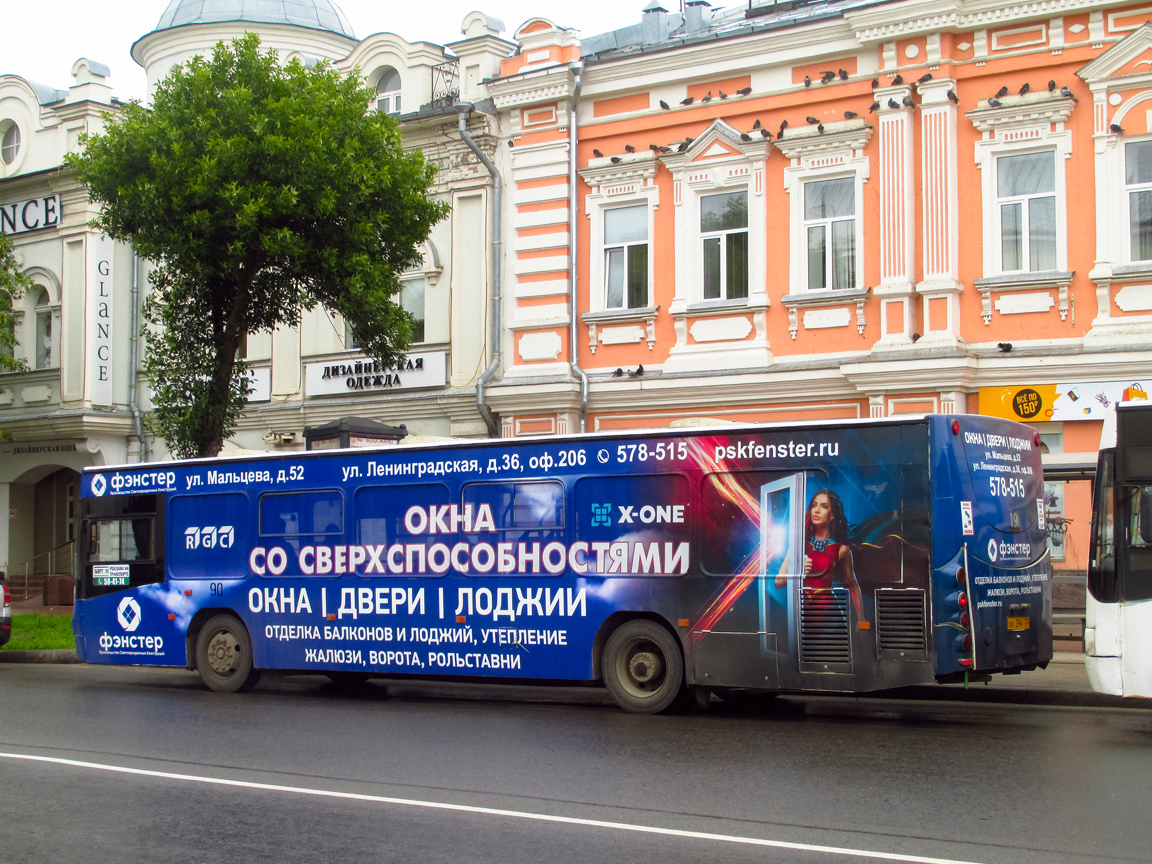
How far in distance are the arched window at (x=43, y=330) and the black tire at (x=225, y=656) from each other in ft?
50.6

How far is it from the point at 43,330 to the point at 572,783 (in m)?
23.7

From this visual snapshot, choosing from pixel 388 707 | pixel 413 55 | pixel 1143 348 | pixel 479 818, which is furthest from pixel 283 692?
A: pixel 413 55

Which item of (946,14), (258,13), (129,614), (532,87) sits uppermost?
(258,13)

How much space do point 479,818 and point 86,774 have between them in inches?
134

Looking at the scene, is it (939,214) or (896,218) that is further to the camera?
(896,218)

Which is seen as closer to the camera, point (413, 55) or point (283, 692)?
point (283, 692)

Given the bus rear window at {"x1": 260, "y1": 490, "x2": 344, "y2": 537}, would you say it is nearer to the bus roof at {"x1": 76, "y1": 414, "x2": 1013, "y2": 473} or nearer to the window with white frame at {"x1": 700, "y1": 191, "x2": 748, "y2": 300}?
the bus roof at {"x1": 76, "y1": 414, "x2": 1013, "y2": 473}

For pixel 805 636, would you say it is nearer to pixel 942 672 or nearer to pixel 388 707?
pixel 942 672

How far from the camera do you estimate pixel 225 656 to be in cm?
1529


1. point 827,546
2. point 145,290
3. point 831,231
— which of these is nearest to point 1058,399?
point 831,231

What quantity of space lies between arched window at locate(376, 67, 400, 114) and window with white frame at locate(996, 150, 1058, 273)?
1164cm

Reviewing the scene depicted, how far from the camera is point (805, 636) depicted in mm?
11734

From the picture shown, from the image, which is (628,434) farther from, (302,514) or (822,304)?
(822,304)

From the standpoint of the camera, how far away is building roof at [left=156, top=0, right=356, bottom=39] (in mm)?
30109
